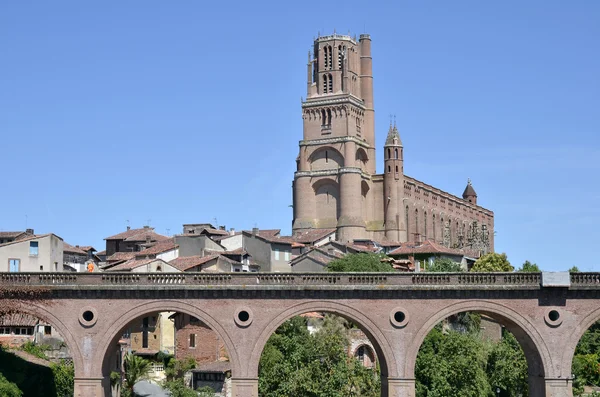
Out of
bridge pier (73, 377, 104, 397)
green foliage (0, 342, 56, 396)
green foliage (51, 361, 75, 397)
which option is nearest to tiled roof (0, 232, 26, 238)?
green foliage (51, 361, 75, 397)

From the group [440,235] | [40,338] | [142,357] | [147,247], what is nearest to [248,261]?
[147,247]

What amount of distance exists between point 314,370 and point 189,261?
2247 cm

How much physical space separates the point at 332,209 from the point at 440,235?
102 feet

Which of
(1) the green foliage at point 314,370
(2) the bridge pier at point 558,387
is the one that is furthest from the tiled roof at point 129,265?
(2) the bridge pier at point 558,387

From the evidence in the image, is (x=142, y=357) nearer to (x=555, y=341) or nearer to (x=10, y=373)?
(x=10, y=373)

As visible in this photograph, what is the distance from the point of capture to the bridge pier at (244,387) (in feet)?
148

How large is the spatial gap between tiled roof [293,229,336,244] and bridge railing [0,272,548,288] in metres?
61.8

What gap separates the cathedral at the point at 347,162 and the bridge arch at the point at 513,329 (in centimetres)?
7254

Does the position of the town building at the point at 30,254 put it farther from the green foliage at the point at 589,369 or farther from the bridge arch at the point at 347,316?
the green foliage at the point at 589,369

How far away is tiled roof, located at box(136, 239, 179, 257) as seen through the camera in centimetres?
8412

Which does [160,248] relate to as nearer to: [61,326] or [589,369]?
[589,369]

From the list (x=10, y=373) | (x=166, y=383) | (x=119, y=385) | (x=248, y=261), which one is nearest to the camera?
(x=10, y=373)

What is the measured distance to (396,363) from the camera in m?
45.4

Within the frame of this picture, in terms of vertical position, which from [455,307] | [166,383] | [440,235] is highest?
[440,235]
